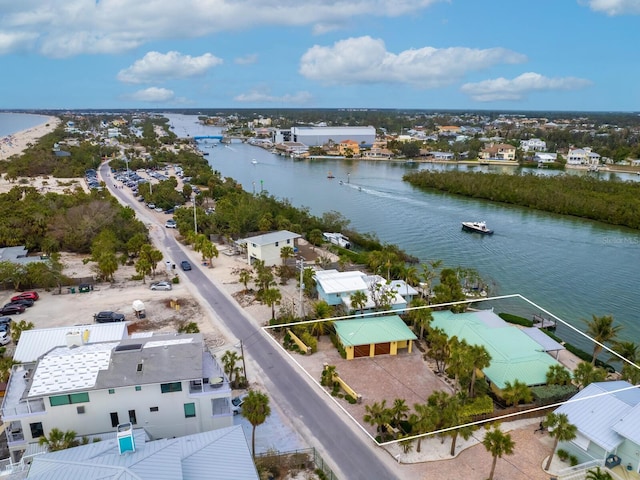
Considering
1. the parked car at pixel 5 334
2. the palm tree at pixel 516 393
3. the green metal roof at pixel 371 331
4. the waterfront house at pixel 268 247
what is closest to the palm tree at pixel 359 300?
the green metal roof at pixel 371 331

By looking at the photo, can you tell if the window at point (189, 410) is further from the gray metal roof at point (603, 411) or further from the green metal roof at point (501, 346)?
the gray metal roof at point (603, 411)

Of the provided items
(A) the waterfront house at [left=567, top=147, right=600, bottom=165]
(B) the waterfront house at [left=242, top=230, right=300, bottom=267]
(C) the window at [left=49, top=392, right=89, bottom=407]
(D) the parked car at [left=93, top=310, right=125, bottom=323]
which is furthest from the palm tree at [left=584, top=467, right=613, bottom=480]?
(A) the waterfront house at [left=567, top=147, right=600, bottom=165]

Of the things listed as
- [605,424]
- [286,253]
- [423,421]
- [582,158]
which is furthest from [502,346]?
[582,158]

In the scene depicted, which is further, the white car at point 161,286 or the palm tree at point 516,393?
the white car at point 161,286

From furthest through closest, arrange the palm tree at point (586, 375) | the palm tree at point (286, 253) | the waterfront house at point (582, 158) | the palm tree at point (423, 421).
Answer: the waterfront house at point (582, 158) → the palm tree at point (286, 253) → the palm tree at point (586, 375) → the palm tree at point (423, 421)

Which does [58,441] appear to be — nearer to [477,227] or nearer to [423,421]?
[423,421]

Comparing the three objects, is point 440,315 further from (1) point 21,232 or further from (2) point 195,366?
(1) point 21,232

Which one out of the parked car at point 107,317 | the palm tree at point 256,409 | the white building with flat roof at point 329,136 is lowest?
the parked car at point 107,317

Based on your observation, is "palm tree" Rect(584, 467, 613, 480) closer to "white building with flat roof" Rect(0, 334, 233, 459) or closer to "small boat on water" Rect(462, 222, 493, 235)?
"white building with flat roof" Rect(0, 334, 233, 459)
